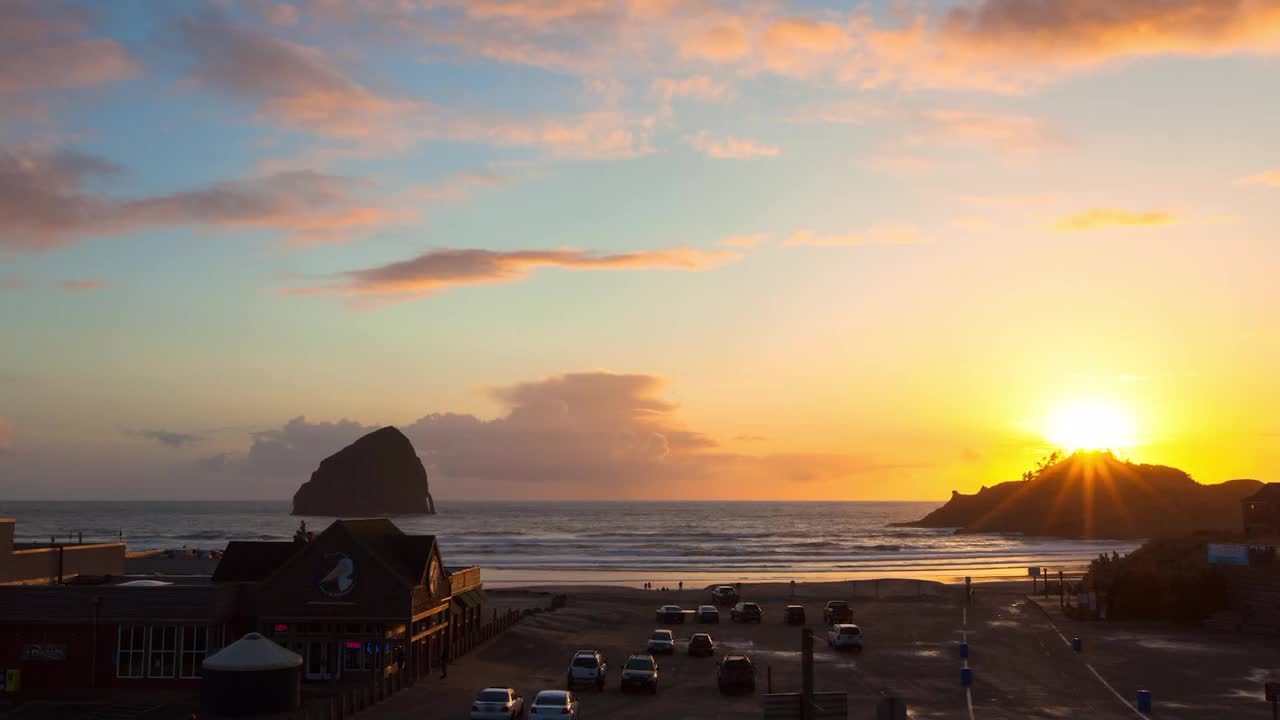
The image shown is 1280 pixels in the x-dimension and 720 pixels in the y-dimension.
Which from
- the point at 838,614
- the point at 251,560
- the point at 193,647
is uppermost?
the point at 251,560

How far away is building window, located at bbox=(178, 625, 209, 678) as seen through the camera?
159 feet

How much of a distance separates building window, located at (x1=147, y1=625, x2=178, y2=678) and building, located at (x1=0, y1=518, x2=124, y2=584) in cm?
832

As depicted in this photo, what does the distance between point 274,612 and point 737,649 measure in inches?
1031

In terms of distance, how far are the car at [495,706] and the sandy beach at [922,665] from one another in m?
2.00

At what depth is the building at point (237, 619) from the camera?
47469 mm

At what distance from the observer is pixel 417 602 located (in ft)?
168

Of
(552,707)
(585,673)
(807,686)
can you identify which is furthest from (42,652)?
(807,686)

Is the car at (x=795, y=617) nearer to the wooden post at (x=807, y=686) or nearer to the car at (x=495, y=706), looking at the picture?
the car at (x=495, y=706)

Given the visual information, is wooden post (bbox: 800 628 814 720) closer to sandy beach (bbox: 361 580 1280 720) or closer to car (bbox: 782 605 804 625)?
sandy beach (bbox: 361 580 1280 720)

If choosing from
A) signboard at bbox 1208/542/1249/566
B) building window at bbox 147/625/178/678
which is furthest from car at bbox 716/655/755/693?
signboard at bbox 1208/542/1249/566

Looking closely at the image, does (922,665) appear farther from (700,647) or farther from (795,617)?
(795,617)

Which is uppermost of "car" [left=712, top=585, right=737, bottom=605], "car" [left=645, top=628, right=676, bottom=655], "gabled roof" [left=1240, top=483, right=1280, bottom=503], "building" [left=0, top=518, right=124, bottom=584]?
"gabled roof" [left=1240, top=483, right=1280, bottom=503]

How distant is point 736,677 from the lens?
4788 centimetres

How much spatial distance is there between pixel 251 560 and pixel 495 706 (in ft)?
65.9
